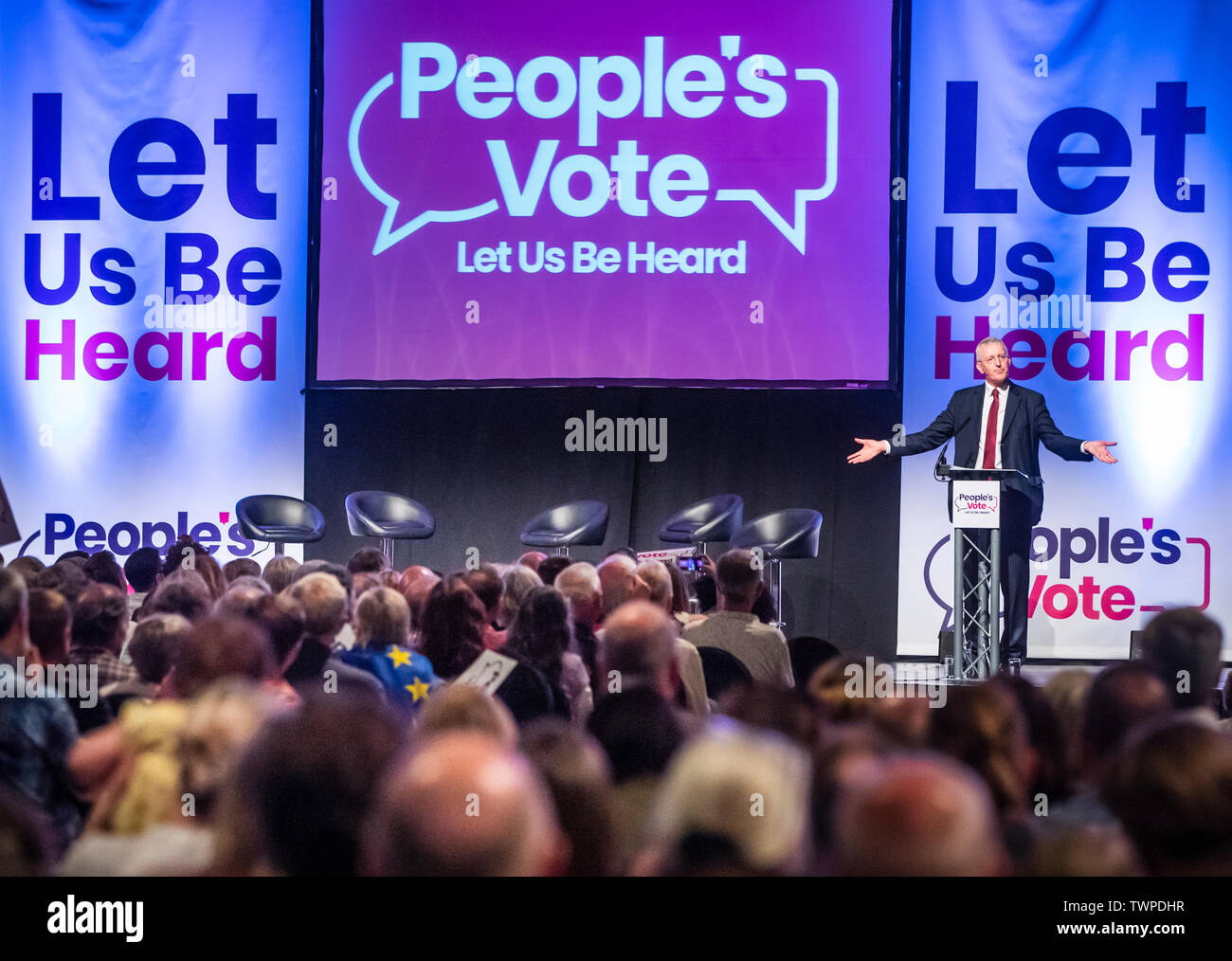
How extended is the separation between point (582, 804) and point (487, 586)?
2335 millimetres

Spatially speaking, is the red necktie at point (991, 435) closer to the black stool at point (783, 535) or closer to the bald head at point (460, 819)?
the black stool at point (783, 535)

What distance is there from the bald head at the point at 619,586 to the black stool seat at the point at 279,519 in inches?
129

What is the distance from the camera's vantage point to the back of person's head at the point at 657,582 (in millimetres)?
4195

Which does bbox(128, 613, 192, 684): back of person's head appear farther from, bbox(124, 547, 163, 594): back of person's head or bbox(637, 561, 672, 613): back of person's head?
bbox(124, 547, 163, 594): back of person's head

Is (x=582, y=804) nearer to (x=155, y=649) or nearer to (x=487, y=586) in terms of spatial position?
(x=155, y=649)

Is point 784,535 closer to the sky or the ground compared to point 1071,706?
closer to the sky

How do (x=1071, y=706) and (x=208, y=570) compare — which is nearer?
(x=1071, y=706)

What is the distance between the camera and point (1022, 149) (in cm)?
757

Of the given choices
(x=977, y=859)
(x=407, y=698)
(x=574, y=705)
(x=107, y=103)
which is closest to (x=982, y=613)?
(x=574, y=705)

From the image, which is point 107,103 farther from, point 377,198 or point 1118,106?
point 1118,106

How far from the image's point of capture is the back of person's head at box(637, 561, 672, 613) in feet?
13.8

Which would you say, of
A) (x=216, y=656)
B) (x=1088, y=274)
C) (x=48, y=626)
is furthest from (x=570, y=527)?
(x=216, y=656)

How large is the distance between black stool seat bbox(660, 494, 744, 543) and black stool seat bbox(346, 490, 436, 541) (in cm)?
135

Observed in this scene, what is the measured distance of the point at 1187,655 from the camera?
2.66 m
